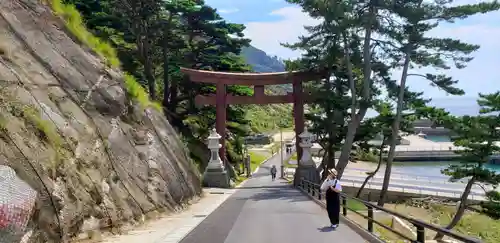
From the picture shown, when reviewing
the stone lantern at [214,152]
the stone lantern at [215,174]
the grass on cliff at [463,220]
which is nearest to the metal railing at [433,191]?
the grass on cliff at [463,220]

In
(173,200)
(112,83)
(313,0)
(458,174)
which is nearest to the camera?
(112,83)

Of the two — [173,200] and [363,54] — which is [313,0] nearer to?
[363,54]

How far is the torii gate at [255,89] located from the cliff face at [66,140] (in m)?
15.6

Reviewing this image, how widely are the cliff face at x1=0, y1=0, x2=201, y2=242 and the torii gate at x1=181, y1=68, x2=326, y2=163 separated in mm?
15595

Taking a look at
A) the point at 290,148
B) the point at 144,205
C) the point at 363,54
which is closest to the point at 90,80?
the point at 144,205

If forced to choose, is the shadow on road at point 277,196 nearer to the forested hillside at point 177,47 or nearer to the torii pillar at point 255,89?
the torii pillar at point 255,89

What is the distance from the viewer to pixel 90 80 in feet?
43.6

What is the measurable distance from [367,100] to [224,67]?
11790mm

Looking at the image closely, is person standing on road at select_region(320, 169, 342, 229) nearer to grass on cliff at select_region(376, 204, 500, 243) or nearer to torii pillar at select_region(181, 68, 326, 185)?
grass on cliff at select_region(376, 204, 500, 243)

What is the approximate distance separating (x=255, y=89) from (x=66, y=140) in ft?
78.6

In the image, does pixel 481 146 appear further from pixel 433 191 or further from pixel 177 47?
pixel 177 47

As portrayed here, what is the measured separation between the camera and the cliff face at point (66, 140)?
26.9 ft

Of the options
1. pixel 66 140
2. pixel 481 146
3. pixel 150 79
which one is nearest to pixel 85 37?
pixel 66 140

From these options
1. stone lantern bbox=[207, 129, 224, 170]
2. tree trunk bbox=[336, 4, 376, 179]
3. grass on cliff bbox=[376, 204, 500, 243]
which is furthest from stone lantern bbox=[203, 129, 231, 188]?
grass on cliff bbox=[376, 204, 500, 243]
